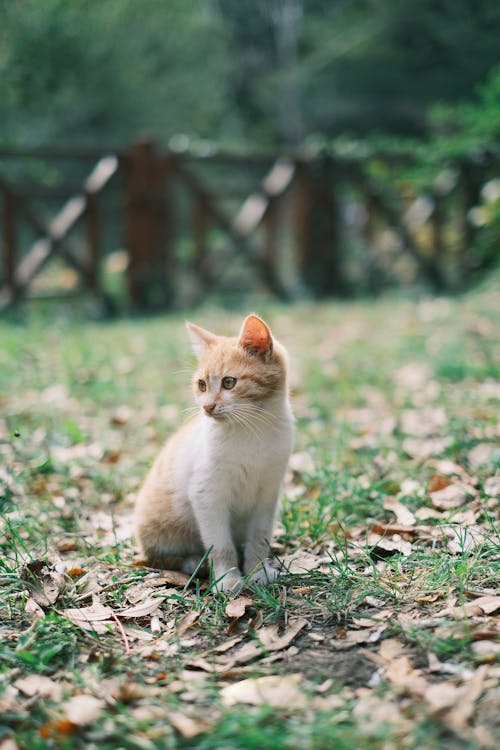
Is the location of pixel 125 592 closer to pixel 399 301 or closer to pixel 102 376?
pixel 102 376

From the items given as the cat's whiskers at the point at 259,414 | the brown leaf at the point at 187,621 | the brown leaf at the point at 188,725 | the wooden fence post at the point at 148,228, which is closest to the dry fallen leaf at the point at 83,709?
the brown leaf at the point at 188,725

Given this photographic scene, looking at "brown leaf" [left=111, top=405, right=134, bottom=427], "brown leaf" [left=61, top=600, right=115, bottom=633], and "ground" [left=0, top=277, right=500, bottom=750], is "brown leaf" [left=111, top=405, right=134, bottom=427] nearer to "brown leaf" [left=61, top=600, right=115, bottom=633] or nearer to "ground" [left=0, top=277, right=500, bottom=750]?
"ground" [left=0, top=277, right=500, bottom=750]

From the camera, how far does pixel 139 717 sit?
5.97 ft

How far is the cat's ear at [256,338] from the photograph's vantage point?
2592mm

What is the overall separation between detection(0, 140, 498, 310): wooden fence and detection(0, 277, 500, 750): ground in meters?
3.76

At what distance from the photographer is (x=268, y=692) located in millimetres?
1902

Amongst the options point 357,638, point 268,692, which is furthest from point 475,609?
point 268,692

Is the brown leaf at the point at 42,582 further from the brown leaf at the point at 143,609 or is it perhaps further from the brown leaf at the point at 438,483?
the brown leaf at the point at 438,483

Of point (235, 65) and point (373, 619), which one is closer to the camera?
point (373, 619)

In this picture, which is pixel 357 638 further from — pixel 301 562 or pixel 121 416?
pixel 121 416

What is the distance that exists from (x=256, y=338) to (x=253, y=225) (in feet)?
23.3

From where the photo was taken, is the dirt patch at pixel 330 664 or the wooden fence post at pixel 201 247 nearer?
the dirt patch at pixel 330 664

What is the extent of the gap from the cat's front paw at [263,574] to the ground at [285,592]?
5 centimetres

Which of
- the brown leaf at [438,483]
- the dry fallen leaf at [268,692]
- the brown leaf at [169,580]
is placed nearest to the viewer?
the dry fallen leaf at [268,692]
